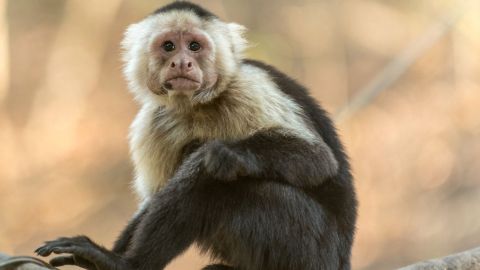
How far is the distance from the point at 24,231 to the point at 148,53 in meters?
5.28

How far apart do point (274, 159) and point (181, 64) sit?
2.79ft

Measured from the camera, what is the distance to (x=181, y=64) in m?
4.89

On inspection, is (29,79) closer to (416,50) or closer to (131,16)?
(131,16)

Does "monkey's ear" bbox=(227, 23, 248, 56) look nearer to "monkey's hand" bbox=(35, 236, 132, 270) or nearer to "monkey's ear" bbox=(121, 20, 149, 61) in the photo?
"monkey's ear" bbox=(121, 20, 149, 61)

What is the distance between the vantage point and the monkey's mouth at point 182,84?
15.8 feet

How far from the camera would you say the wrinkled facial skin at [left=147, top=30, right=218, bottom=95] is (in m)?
4.86

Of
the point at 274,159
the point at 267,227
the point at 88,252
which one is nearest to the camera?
the point at 88,252

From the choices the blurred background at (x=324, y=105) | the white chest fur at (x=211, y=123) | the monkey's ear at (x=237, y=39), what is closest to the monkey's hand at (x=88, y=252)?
the white chest fur at (x=211, y=123)

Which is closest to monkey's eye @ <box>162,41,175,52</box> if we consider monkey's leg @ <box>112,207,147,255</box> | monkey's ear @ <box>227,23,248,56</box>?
monkey's ear @ <box>227,23,248,56</box>

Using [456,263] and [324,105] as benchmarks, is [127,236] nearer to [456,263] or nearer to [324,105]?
[456,263]

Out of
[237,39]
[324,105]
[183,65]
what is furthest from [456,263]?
[324,105]

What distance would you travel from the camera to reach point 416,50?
10.4 metres

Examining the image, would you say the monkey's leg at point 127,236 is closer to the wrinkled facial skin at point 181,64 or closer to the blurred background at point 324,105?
the wrinkled facial skin at point 181,64

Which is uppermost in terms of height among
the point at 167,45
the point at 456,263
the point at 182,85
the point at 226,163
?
the point at 167,45
